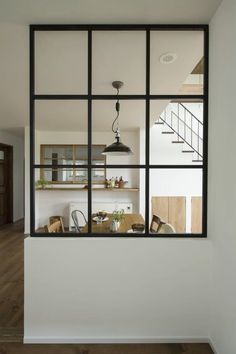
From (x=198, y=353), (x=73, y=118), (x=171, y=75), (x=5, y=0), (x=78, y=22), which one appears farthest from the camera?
(x=73, y=118)

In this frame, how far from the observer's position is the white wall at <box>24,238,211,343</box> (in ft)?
6.23

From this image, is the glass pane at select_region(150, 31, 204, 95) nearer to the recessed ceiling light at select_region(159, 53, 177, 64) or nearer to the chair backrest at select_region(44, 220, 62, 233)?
the recessed ceiling light at select_region(159, 53, 177, 64)

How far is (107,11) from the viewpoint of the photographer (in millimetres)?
1789

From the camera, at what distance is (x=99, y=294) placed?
1908 mm

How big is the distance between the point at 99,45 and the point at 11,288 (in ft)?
8.81

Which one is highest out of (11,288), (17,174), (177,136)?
(177,136)

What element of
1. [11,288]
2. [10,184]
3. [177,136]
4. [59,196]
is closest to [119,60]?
[11,288]

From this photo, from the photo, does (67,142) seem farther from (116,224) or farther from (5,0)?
(5,0)

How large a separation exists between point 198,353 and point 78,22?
255 cm

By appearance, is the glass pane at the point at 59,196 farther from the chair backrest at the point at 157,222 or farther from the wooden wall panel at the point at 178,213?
the chair backrest at the point at 157,222

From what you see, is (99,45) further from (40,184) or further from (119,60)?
(40,184)

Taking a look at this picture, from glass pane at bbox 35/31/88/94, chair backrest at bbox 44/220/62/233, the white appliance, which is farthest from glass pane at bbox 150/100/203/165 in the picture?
chair backrest at bbox 44/220/62/233

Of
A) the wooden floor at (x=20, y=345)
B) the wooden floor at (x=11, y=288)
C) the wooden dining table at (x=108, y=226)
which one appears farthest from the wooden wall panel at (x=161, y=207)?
the wooden floor at (x=20, y=345)

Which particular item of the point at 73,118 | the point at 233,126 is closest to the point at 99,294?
the point at 233,126
